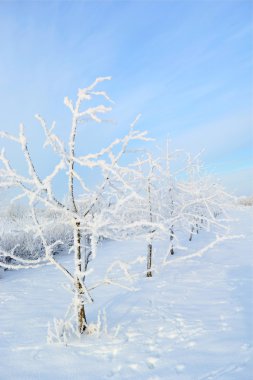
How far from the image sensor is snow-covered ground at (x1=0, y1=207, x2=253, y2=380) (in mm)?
4125

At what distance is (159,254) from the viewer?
13914 mm

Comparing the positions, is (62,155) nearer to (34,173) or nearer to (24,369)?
(34,173)

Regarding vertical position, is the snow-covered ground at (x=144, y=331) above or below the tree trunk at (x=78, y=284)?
below

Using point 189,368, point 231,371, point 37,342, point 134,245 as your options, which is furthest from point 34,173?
point 134,245

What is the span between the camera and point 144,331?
17.8 ft

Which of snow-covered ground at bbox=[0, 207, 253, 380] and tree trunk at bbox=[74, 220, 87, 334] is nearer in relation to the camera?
snow-covered ground at bbox=[0, 207, 253, 380]

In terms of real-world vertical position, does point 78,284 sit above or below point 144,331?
above

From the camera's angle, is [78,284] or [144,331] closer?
Answer: [78,284]

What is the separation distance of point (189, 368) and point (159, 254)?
32.2 feet

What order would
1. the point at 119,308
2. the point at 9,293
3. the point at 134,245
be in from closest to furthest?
the point at 119,308 → the point at 9,293 → the point at 134,245

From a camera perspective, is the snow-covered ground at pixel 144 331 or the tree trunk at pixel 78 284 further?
the tree trunk at pixel 78 284

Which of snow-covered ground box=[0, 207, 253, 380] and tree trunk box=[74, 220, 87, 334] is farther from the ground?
tree trunk box=[74, 220, 87, 334]

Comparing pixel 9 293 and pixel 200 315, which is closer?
pixel 200 315

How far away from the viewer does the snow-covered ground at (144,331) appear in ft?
13.5
